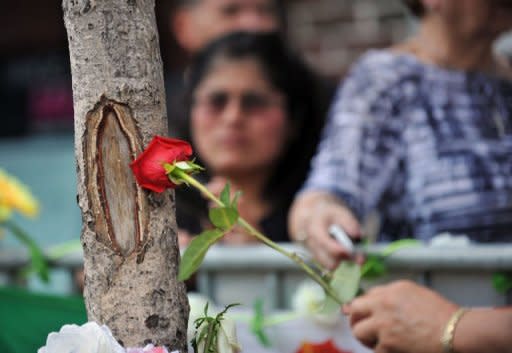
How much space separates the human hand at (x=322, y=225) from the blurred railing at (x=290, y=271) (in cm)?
6

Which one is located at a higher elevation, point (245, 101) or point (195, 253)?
point (245, 101)

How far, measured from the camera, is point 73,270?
262 centimetres

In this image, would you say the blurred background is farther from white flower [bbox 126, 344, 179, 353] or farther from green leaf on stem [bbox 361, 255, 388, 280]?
white flower [bbox 126, 344, 179, 353]

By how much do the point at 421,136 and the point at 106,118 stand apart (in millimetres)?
1673

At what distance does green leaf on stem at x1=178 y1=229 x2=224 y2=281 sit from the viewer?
45.6 inches

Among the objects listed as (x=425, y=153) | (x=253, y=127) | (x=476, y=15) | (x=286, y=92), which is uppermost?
(x=476, y=15)

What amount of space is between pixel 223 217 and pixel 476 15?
1836 mm

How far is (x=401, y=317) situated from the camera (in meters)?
1.57

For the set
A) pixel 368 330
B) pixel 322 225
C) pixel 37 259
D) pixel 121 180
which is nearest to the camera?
pixel 121 180

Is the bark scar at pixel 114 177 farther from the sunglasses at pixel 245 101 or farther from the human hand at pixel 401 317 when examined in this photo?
the sunglasses at pixel 245 101

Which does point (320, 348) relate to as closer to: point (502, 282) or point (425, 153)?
point (502, 282)

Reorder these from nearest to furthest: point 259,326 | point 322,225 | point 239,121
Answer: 1. point 259,326
2. point 322,225
3. point 239,121

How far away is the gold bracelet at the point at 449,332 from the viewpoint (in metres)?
1.51

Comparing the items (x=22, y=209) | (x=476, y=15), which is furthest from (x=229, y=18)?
(x=22, y=209)
